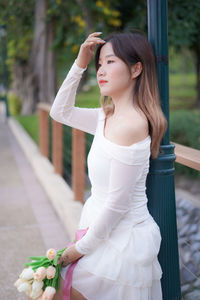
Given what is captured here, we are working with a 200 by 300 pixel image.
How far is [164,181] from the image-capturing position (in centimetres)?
192

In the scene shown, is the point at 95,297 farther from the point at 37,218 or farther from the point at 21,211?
the point at 21,211

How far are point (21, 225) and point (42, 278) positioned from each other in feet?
9.17

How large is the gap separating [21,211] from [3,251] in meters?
1.21

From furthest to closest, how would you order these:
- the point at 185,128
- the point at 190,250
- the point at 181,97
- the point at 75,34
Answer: the point at 181,97 < the point at 75,34 < the point at 185,128 < the point at 190,250

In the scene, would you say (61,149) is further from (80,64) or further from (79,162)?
(80,64)

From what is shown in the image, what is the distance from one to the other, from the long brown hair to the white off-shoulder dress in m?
0.08

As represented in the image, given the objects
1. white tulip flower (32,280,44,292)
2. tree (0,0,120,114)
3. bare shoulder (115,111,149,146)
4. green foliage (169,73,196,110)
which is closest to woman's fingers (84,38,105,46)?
bare shoulder (115,111,149,146)

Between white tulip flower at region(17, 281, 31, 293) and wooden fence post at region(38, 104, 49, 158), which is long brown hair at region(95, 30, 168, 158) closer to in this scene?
white tulip flower at region(17, 281, 31, 293)

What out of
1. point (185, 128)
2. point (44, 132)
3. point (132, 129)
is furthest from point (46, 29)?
point (132, 129)

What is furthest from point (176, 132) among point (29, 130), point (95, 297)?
point (29, 130)

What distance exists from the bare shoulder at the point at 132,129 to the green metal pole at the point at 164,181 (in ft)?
0.68

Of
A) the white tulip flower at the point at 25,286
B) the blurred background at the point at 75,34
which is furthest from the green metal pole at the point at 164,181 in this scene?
the blurred background at the point at 75,34

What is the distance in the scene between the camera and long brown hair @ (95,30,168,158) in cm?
176

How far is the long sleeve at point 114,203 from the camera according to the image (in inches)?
64.3
